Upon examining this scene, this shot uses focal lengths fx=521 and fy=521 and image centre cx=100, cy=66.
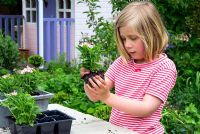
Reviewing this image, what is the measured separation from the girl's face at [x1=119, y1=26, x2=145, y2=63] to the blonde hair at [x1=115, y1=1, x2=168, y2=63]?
0.02m

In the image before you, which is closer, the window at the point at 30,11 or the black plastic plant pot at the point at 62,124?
the black plastic plant pot at the point at 62,124

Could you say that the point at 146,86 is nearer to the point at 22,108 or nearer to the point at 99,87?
the point at 99,87

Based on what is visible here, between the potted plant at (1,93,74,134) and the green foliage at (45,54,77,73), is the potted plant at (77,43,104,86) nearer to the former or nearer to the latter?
the potted plant at (1,93,74,134)

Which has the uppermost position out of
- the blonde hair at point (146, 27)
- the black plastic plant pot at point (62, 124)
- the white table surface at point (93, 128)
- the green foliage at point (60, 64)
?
the blonde hair at point (146, 27)

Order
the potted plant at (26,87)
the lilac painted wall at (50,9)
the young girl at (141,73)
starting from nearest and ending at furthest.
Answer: the young girl at (141,73), the potted plant at (26,87), the lilac painted wall at (50,9)

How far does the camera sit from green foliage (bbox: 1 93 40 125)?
2246 millimetres

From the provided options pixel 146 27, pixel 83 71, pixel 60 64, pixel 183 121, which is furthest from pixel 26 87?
pixel 60 64

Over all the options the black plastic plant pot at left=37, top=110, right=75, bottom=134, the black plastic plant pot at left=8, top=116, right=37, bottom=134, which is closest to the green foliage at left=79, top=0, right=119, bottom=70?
the black plastic plant pot at left=37, top=110, right=75, bottom=134

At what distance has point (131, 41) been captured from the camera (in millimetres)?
2494

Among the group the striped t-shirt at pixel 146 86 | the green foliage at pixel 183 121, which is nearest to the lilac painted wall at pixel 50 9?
the green foliage at pixel 183 121

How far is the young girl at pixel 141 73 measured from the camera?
2.46 metres

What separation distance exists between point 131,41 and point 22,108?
0.61 meters

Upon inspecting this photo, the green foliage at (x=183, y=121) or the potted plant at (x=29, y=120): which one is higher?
the potted plant at (x=29, y=120)

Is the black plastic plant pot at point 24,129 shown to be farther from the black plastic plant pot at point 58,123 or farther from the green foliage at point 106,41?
the green foliage at point 106,41
